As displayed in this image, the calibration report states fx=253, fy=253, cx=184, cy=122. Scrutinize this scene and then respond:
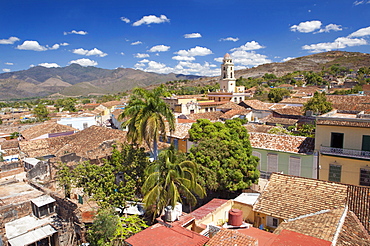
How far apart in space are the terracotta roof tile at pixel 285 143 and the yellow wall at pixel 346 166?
1110 millimetres

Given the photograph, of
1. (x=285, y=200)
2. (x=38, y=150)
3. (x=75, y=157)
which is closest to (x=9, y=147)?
(x=38, y=150)

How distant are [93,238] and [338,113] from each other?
62.7 ft

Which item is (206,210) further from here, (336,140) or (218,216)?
(336,140)

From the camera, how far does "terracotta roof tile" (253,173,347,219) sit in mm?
9852

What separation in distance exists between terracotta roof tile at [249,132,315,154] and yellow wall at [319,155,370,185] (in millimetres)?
1110

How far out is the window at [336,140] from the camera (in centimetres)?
1560

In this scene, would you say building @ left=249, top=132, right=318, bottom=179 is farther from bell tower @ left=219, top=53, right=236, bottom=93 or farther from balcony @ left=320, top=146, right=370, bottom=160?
bell tower @ left=219, top=53, right=236, bottom=93

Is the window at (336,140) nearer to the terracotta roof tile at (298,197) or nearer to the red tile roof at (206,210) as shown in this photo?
the terracotta roof tile at (298,197)

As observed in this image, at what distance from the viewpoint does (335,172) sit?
16.0 meters

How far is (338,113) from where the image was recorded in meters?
19.7

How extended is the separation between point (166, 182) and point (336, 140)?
451 inches

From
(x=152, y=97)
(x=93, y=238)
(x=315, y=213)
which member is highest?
(x=152, y=97)

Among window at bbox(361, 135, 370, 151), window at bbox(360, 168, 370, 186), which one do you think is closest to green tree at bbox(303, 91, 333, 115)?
window at bbox(361, 135, 370, 151)

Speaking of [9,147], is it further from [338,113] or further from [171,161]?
[338,113]
